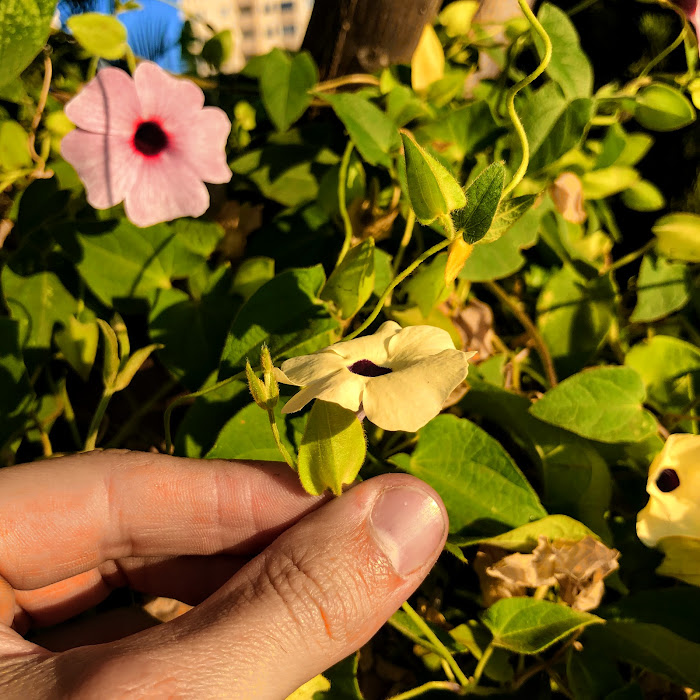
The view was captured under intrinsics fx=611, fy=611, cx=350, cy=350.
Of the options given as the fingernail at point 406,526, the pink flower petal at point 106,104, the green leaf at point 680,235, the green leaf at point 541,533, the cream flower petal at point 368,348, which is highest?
the pink flower petal at point 106,104

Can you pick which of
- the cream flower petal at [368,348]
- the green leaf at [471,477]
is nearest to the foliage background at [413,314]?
the green leaf at [471,477]

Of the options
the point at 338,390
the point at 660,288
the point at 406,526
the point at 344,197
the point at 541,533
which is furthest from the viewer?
the point at 660,288

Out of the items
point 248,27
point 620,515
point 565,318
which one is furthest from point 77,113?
point 248,27

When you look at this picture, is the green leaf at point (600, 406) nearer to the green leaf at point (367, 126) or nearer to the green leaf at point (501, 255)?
the green leaf at point (501, 255)

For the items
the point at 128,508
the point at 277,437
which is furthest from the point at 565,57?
the point at 128,508

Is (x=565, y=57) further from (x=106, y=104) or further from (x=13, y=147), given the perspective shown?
(x=13, y=147)

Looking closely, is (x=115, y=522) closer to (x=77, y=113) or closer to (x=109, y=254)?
(x=109, y=254)

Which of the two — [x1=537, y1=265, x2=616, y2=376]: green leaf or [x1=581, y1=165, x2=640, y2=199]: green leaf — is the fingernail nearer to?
[x1=537, y1=265, x2=616, y2=376]: green leaf
